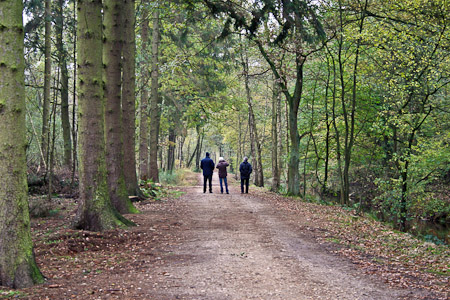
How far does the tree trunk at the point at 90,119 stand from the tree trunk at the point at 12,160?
2.94m

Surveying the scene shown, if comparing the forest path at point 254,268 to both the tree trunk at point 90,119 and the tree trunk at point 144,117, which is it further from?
the tree trunk at point 144,117

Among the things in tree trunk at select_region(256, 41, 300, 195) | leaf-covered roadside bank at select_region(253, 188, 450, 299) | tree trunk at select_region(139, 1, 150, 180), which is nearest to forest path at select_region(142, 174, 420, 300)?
leaf-covered roadside bank at select_region(253, 188, 450, 299)

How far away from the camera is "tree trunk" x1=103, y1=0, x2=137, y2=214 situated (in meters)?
9.96

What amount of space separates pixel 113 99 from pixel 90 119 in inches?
97.6

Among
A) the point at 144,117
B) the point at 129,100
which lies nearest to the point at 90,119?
the point at 129,100

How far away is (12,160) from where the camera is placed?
460cm

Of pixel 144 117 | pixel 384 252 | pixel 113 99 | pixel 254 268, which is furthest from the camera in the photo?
pixel 144 117

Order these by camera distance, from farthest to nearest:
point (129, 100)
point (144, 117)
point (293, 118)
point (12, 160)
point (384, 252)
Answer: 1. point (293, 118)
2. point (144, 117)
3. point (129, 100)
4. point (384, 252)
5. point (12, 160)

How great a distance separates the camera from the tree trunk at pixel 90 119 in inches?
300

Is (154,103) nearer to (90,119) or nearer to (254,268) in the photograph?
(90,119)

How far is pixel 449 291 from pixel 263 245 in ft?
11.2

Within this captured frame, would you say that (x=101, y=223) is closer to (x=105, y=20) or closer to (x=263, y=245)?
(x=263, y=245)

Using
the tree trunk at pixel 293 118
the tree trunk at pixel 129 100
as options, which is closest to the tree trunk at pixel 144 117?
the tree trunk at pixel 129 100

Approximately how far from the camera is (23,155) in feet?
15.5
